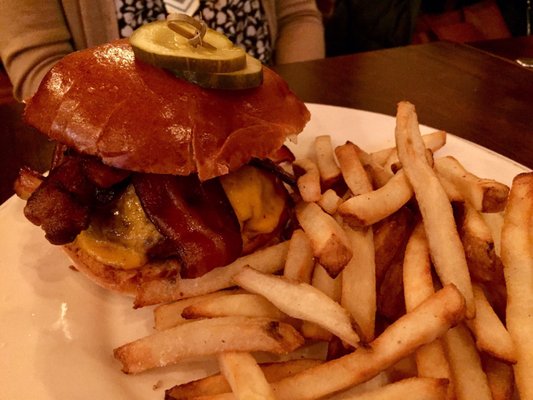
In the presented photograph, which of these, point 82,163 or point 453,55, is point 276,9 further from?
point 82,163

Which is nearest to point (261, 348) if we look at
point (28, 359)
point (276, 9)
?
point (28, 359)

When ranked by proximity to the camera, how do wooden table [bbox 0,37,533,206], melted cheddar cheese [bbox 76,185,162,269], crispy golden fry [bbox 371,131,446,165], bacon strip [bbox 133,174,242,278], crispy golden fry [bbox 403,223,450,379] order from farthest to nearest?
wooden table [bbox 0,37,533,206] → crispy golden fry [bbox 371,131,446,165] → melted cheddar cheese [bbox 76,185,162,269] → bacon strip [bbox 133,174,242,278] → crispy golden fry [bbox 403,223,450,379]

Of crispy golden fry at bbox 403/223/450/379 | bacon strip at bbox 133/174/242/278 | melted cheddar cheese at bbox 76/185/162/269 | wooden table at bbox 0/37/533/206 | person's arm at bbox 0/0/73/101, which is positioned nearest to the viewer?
crispy golden fry at bbox 403/223/450/379

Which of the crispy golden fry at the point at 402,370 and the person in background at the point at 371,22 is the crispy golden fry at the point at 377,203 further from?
the person in background at the point at 371,22

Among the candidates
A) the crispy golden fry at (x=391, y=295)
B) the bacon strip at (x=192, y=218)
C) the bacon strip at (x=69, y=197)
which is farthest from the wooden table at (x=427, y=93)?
the crispy golden fry at (x=391, y=295)

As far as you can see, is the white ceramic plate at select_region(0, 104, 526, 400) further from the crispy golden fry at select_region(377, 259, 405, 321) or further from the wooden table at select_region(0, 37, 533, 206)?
the crispy golden fry at select_region(377, 259, 405, 321)

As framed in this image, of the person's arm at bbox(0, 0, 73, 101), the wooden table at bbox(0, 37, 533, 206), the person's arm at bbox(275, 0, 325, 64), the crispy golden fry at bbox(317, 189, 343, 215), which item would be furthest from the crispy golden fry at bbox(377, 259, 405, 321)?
the person's arm at bbox(275, 0, 325, 64)
